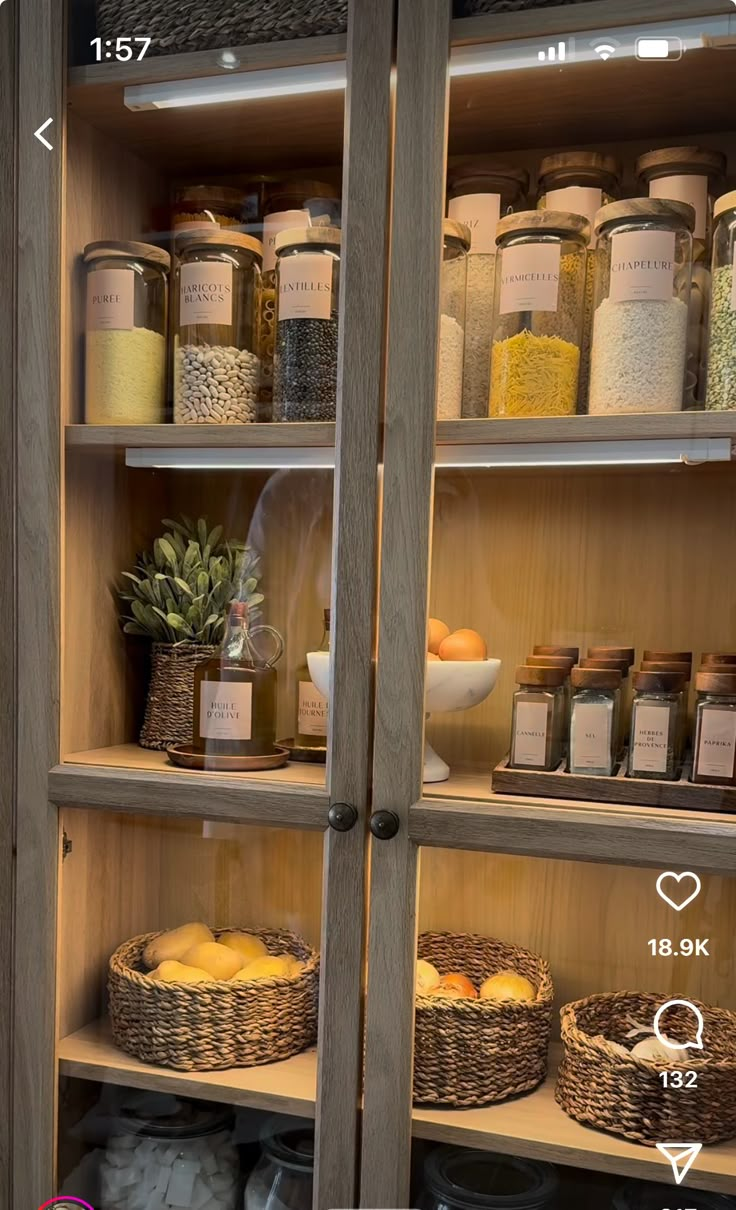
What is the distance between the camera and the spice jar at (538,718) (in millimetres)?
1271

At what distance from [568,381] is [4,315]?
71 cm

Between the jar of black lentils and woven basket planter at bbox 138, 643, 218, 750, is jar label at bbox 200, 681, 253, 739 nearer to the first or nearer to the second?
woven basket planter at bbox 138, 643, 218, 750

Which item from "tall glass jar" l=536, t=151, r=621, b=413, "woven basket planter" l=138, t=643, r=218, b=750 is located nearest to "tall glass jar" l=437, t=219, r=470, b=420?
"tall glass jar" l=536, t=151, r=621, b=413

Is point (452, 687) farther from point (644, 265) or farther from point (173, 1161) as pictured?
point (173, 1161)

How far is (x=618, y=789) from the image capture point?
1.23 m

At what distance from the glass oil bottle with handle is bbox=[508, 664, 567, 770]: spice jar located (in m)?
0.30

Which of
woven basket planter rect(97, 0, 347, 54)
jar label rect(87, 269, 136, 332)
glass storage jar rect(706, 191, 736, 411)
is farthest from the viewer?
jar label rect(87, 269, 136, 332)

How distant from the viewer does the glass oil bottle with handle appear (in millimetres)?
1394

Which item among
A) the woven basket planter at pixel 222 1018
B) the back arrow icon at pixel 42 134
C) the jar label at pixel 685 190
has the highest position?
the back arrow icon at pixel 42 134

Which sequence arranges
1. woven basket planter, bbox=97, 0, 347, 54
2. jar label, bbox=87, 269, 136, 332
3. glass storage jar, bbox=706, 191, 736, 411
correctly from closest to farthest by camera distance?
glass storage jar, bbox=706, 191, 736, 411 < woven basket planter, bbox=97, 0, 347, 54 < jar label, bbox=87, 269, 136, 332

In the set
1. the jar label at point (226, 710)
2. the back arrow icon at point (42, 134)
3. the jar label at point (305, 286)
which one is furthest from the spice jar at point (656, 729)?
the back arrow icon at point (42, 134)

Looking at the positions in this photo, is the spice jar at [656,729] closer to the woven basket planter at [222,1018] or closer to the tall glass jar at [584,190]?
the tall glass jar at [584,190]

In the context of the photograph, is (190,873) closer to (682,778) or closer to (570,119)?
(682,778)

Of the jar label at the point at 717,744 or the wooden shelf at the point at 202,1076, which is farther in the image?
the wooden shelf at the point at 202,1076
